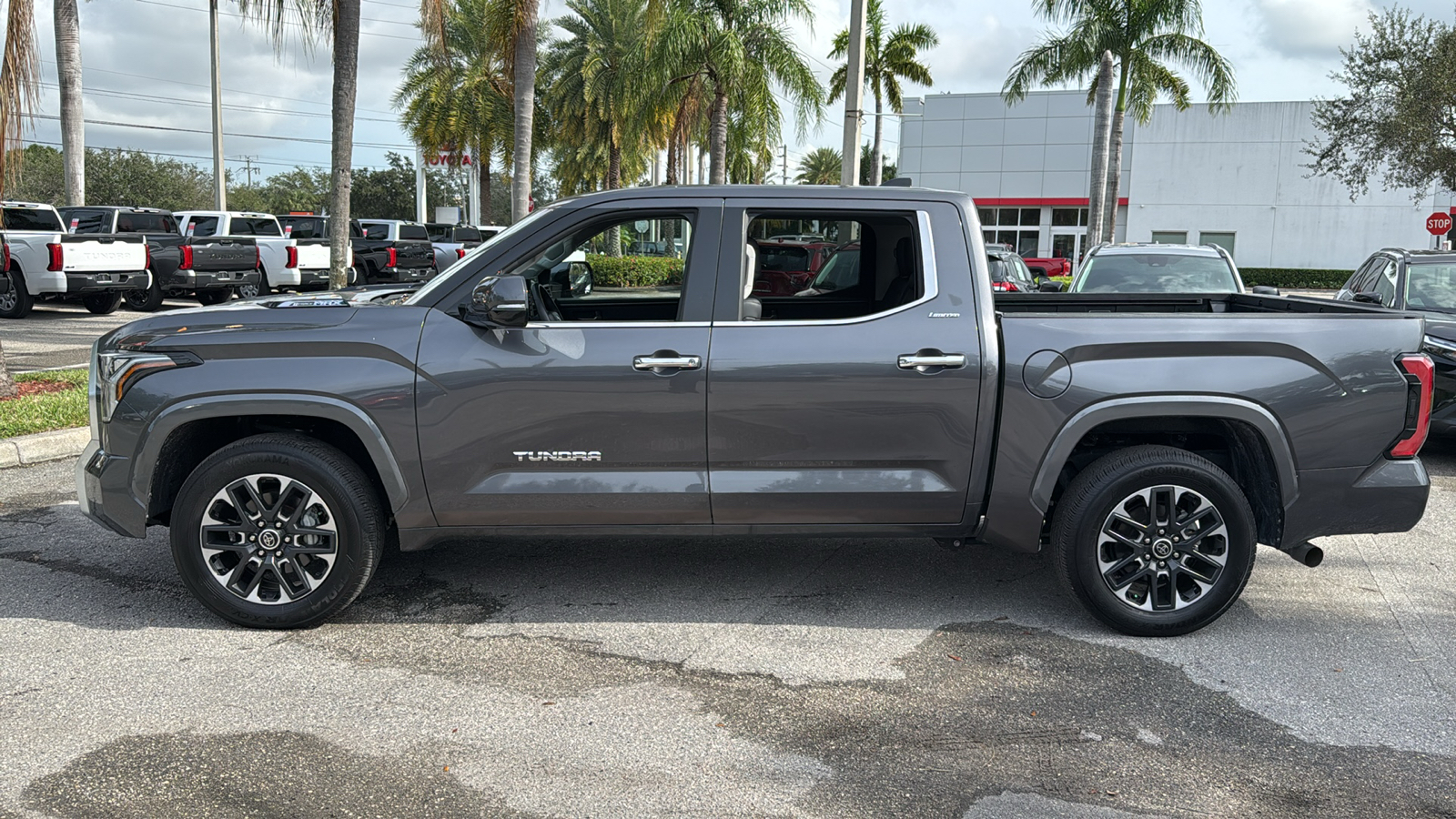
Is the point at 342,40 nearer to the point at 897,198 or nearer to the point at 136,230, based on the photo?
the point at 136,230

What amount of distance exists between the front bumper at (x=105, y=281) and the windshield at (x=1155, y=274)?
14724 millimetres

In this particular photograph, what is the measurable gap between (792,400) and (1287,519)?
216 cm

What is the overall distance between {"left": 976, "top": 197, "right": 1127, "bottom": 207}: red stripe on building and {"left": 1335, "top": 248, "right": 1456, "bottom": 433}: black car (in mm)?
42659

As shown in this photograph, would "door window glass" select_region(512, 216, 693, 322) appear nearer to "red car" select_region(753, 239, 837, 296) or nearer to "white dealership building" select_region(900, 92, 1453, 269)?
"red car" select_region(753, 239, 837, 296)

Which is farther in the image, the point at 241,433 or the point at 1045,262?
the point at 1045,262

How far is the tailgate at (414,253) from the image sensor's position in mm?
23688

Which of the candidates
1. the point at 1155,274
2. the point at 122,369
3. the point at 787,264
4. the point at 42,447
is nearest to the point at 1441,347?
the point at 1155,274

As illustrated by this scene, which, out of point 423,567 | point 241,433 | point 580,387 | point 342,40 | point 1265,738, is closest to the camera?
point 1265,738

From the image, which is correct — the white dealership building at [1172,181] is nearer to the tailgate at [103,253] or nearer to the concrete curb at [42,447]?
the tailgate at [103,253]

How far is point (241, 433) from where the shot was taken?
492 cm

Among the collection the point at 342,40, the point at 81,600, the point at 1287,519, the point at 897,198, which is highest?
the point at 342,40

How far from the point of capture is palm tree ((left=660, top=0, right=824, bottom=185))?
23.0 metres


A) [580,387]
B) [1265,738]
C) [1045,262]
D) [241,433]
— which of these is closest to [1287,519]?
[1265,738]

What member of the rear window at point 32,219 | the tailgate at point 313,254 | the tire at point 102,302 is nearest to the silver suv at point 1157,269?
the tailgate at point 313,254
